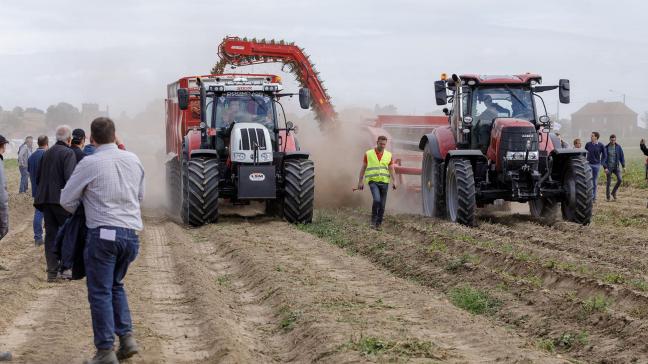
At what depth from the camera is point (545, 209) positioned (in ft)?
57.3

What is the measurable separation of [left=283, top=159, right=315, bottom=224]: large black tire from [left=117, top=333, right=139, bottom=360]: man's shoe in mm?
9880

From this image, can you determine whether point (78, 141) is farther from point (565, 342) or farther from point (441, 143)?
point (441, 143)

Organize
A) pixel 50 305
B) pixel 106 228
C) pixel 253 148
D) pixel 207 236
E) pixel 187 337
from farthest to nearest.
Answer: pixel 253 148 → pixel 207 236 → pixel 50 305 → pixel 187 337 → pixel 106 228

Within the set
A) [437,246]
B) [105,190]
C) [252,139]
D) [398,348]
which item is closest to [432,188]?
[252,139]

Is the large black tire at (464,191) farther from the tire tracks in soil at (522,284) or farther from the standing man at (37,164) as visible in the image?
the standing man at (37,164)

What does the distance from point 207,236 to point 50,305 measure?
628 centimetres

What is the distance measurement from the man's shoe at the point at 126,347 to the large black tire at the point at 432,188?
10.7 m

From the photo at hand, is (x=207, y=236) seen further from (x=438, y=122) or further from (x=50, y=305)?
(x=438, y=122)

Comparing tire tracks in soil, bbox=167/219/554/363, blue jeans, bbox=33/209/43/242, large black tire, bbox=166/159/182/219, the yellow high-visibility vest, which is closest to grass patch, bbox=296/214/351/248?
tire tracks in soil, bbox=167/219/554/363

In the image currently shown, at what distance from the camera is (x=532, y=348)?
751 centimetres

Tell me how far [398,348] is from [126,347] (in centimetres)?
198

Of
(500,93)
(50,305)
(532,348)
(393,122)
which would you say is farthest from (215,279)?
(393,122)

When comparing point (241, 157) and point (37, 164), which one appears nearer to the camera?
point (37, 164)

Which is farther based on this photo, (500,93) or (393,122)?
(393,122)
